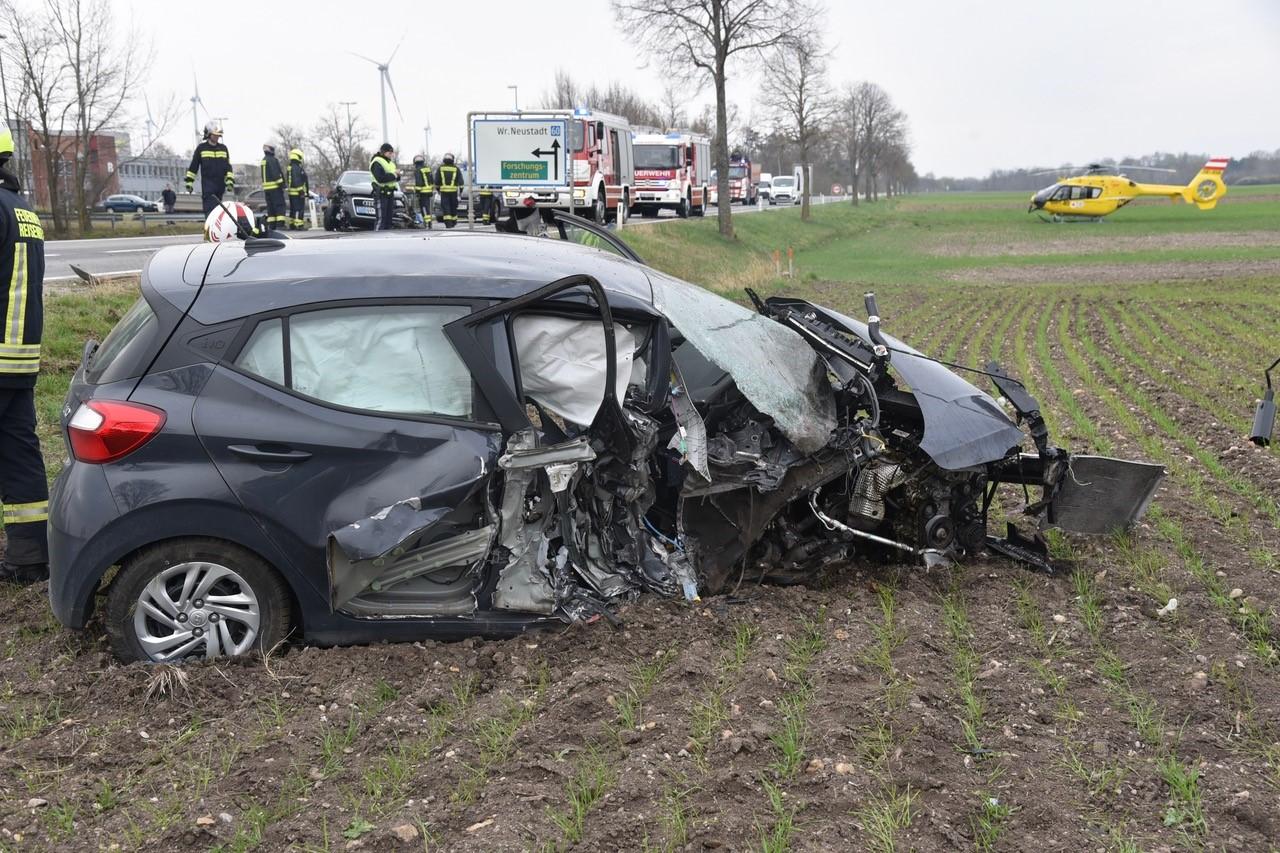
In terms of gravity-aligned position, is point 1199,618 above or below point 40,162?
below

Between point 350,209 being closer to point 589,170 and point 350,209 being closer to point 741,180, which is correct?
point 589,170

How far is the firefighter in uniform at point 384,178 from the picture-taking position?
804 inches

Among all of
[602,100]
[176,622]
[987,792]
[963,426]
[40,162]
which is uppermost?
[602,100]

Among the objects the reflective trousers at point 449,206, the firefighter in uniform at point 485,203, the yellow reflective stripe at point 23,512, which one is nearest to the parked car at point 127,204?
the firefighter in uniform at point 485,203

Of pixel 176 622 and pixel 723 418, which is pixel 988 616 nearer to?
pixel 723 418

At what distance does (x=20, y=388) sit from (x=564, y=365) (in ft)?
9.10

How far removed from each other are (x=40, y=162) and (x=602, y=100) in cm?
4246

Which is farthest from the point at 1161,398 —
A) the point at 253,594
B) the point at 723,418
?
the point at 253,594

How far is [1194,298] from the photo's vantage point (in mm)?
19797

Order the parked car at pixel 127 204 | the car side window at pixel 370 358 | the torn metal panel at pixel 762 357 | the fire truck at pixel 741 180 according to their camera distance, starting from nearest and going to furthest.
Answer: the car side window at pixel 370 358 → the torn metal panel at pixel 762 357 → the parked car at pixel 127 204 → the fire truck at pixel 741 180

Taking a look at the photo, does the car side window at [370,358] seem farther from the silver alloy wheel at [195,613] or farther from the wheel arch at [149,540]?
the silver alloy wheel at [195,613]

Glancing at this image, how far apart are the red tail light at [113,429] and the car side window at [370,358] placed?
411 millimetres

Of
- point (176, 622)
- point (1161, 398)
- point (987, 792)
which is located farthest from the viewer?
point (1161, 398)

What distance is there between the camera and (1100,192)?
54.2 metres
